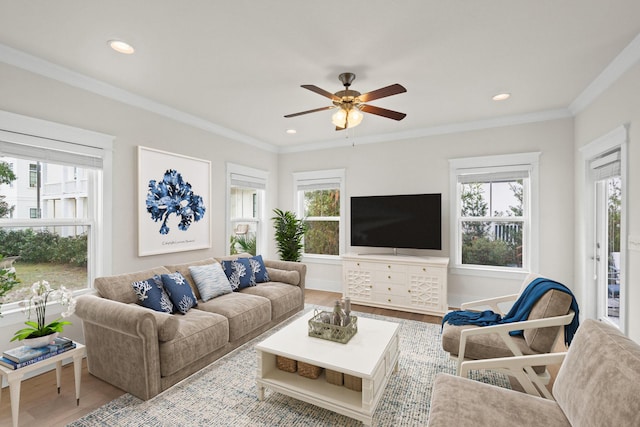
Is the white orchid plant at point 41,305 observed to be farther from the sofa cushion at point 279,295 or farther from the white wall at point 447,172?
the white wall at point 447,172

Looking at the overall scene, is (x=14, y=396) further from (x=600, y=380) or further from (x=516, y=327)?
(x=516, y=327)

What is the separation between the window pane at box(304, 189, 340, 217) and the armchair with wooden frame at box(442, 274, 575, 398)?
3.17 m

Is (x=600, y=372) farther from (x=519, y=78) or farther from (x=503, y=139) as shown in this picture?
(x=503, y=139)

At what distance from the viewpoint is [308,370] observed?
84.2 inches

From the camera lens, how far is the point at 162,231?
11.5ft

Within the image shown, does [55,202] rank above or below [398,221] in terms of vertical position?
above

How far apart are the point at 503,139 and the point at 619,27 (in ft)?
6.57

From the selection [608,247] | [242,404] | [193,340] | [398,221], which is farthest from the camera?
[398,221]

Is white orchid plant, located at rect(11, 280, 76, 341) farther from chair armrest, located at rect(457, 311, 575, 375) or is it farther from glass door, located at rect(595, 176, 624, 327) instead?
glass door, located at rect(595, 176, 624, 327)

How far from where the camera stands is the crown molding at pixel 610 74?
228 centimetres

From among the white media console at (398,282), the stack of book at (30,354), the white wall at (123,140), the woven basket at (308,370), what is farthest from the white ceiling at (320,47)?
the woven basket at (308,370)

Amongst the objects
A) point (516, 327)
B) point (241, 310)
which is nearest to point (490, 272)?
point (516, 327)

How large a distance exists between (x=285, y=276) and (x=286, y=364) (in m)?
1.78

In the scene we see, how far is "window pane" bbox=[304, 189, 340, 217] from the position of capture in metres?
5.27
